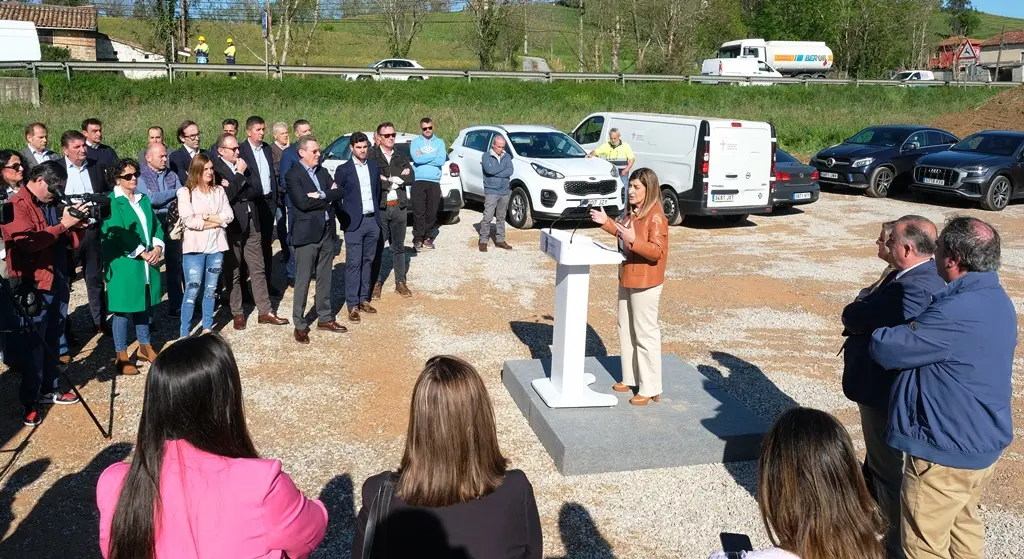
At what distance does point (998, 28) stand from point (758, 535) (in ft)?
390

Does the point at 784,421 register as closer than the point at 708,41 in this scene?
Yes

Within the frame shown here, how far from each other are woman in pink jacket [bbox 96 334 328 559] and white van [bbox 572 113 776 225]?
13.2 metres

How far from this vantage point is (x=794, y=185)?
17016 millimetres

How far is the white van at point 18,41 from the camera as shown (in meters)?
32.0

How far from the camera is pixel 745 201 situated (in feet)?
50.2

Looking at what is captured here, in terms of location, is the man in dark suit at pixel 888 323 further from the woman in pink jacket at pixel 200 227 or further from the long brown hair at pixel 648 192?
the woman in pink jacket at pixel 200 227

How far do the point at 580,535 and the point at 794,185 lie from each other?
1358cm

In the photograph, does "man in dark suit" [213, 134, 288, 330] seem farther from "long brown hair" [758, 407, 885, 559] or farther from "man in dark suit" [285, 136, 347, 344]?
"long brown hair" [758, 407, 885, 559]

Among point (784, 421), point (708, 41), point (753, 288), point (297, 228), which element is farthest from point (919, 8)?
point (784, 421)

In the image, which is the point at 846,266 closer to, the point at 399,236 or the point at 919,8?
the point at 399,236

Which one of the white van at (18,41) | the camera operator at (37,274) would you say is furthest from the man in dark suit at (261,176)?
the white van at (18,41)

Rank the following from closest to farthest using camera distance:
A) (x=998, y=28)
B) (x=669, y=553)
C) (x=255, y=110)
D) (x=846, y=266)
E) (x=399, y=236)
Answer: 1. (x=669, y=553)
2. (x=399, y=236)
3. (x=846, y=266)
4. (x=255, y=110)
5. (x=998, y=28)

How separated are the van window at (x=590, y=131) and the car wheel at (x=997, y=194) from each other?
327 inches

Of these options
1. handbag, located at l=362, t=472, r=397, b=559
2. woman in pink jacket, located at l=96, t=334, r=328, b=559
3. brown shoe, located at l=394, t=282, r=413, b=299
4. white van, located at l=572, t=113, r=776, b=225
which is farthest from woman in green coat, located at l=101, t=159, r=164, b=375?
white van, located at l=572, t=113, r=776, b=225
